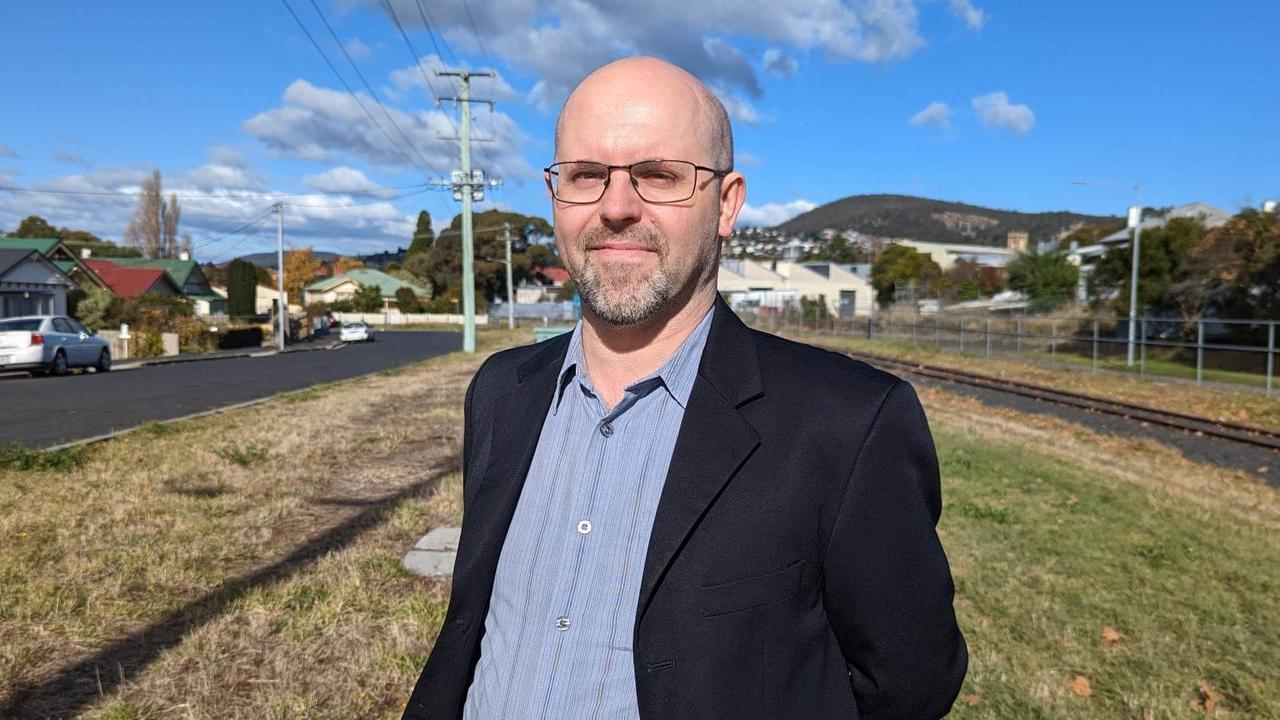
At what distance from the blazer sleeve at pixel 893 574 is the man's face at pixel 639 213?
1.64 ft

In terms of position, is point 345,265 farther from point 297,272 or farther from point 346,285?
point 297,272

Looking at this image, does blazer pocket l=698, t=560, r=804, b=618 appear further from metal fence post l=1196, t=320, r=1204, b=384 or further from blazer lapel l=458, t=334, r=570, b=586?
metal fence post l=1196, t=320, r=1204, b=384

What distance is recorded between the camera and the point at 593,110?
1818mm

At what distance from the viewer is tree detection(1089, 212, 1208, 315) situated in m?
33.9

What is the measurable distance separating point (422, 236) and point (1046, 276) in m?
84.1

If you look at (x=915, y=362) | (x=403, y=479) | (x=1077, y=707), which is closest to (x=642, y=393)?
(x=1077, y=707)

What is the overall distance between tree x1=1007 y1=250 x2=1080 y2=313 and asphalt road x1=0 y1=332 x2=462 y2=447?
161ft

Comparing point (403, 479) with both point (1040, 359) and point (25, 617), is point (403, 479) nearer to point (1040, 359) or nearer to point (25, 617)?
point (25, 617)

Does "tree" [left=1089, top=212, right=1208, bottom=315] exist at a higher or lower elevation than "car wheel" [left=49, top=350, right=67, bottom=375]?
higher

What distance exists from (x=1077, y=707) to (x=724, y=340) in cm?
329

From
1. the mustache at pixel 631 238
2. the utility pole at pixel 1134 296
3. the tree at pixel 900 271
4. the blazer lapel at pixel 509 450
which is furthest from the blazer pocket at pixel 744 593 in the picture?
the tree at pixel 900 271

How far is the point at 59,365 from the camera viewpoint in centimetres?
2012

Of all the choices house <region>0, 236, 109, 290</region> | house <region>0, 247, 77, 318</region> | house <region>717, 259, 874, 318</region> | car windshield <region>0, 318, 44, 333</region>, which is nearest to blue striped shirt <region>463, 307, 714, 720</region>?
car windshield <region>0, 318, 44, 333</region>

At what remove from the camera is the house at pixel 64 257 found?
37.7m
